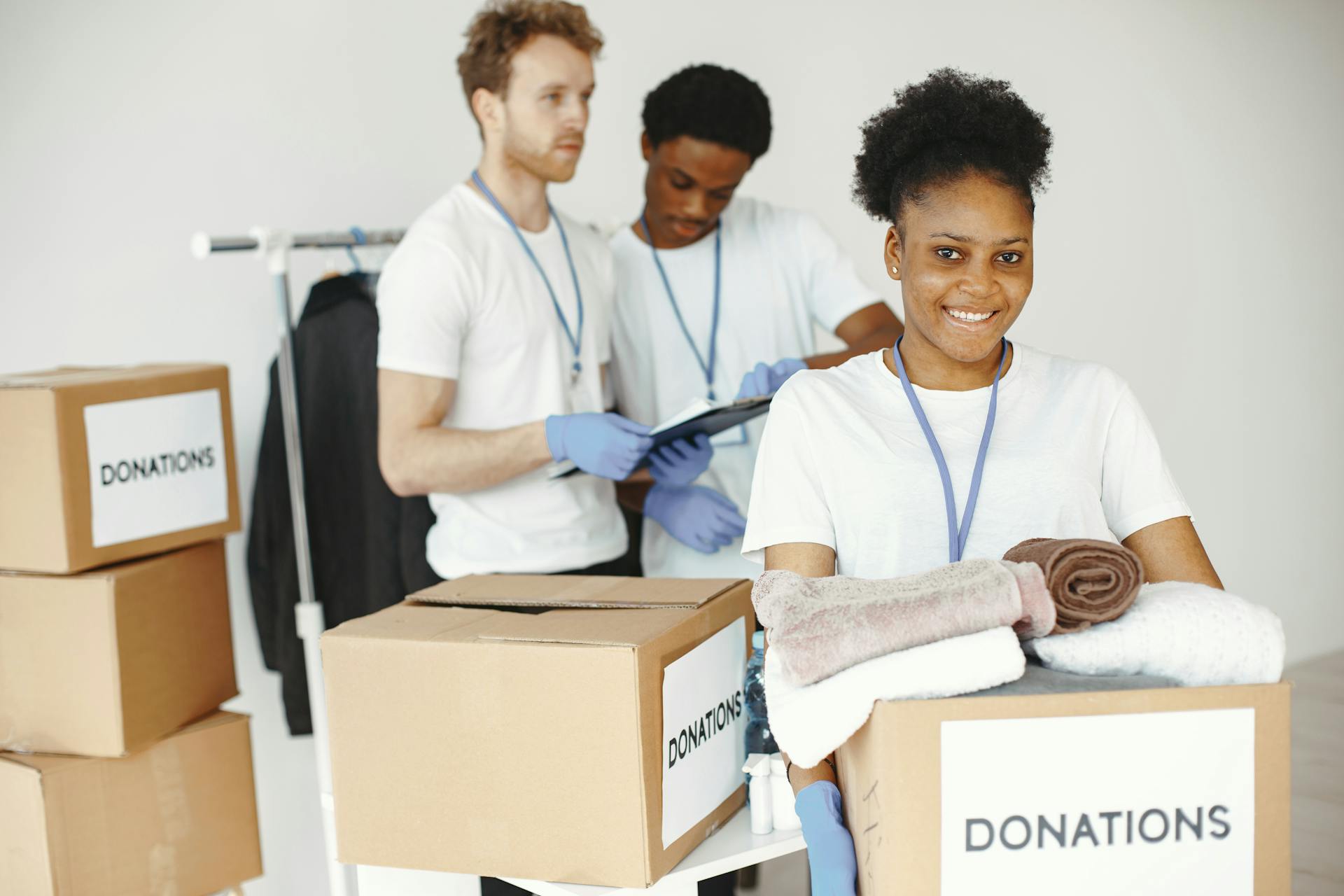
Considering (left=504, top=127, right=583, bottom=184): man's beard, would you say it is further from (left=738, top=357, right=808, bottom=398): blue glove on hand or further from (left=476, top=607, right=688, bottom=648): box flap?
(left=476, top=607, right=688, bottom=648): box flap

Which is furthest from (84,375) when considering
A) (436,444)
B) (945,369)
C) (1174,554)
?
(1174,554)

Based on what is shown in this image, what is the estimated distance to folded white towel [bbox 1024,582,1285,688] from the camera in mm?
884

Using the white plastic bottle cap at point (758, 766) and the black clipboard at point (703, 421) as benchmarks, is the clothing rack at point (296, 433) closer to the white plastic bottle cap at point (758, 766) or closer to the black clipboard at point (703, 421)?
the black clipboard at point (703, 421)

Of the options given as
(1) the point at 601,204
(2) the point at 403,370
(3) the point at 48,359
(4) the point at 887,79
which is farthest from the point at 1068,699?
(4) the point at 887,79

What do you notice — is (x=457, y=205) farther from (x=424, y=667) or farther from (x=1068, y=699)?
(x=1068, y=699)

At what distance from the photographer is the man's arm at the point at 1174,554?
117 centimetres

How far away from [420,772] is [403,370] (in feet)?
2.27

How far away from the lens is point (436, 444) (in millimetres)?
1731

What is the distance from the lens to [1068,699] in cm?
85

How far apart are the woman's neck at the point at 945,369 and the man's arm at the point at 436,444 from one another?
67cm

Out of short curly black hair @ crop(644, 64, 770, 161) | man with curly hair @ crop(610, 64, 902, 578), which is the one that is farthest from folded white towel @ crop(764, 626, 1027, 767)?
short curly black hair @ crop(644, 64, 770, 161)

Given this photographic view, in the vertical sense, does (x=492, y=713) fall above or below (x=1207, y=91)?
below

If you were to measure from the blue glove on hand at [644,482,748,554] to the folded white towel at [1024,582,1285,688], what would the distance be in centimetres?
102

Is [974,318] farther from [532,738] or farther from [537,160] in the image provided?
[537,160]
